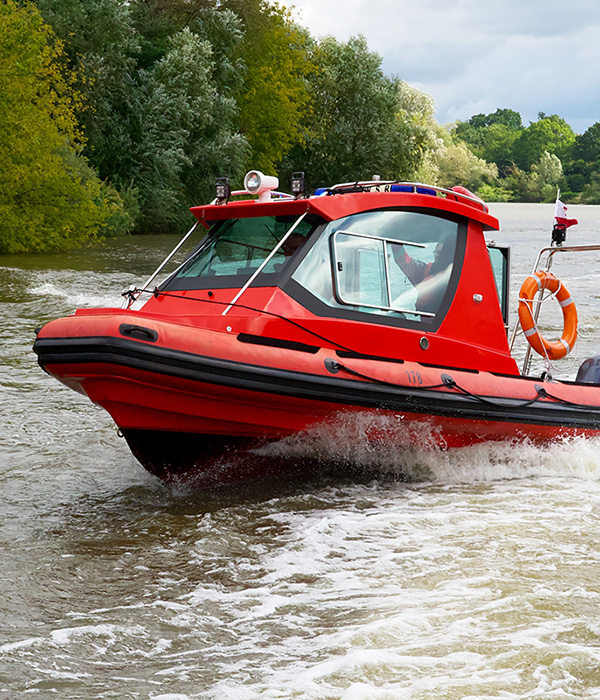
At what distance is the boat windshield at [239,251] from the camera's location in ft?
20.0

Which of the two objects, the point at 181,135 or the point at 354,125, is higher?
the point at 354,125

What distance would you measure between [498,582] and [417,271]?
8.57 feet

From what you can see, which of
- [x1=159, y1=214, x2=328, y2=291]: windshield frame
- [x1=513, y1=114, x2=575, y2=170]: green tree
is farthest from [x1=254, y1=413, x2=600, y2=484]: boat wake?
[x1=513, y1=114, x2=575, y2=170]: green tree

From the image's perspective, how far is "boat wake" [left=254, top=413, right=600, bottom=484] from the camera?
585cm

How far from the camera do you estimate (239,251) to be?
21.3 ft

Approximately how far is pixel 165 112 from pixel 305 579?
2876 cm

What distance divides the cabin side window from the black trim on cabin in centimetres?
60

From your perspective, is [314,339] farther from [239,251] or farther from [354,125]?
[354,125]

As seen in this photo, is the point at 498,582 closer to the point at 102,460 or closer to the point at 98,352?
the point at 98,352

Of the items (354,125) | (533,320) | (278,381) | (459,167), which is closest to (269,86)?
(354,125)

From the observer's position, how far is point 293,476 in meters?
6.24

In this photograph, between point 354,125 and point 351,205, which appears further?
point 354,125

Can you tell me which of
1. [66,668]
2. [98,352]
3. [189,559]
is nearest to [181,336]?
[98,352]

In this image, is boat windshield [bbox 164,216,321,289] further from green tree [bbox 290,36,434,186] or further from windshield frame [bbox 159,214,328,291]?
green tree [bbox 290,36,434,186]
